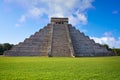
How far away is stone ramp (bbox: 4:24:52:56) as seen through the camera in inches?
1812

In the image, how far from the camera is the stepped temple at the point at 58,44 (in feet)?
152

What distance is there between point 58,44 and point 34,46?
5106 mm

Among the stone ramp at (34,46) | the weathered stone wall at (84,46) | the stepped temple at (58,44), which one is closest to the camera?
the stone ramp at (34,46)

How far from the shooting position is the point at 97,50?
162 ft

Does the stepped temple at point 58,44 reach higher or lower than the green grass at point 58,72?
higher

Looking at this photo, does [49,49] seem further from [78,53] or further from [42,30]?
[42,30]

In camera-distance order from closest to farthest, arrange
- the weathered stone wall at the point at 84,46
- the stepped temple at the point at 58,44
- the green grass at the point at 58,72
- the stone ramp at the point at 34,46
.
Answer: the green grass at the point at 58,72
the stone ramp at the point at 34,46
the stepped temple at the point at 58,44
the weathered stone wall at the point at 84,46

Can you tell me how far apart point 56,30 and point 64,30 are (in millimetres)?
1900

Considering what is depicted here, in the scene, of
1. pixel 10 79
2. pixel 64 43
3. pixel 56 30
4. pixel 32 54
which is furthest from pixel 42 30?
pixel 10 79

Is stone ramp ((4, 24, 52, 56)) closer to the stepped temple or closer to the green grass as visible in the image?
the stepped temple

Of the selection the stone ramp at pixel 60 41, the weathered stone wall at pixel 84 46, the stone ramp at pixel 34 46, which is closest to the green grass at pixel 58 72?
the stone ramp at pixel 60 41

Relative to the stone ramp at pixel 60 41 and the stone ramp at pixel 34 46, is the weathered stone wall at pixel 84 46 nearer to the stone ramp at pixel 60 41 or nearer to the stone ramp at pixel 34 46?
the stone ramp at pixel 60 41

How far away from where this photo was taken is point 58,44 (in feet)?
164

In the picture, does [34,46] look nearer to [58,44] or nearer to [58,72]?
[58,44]
